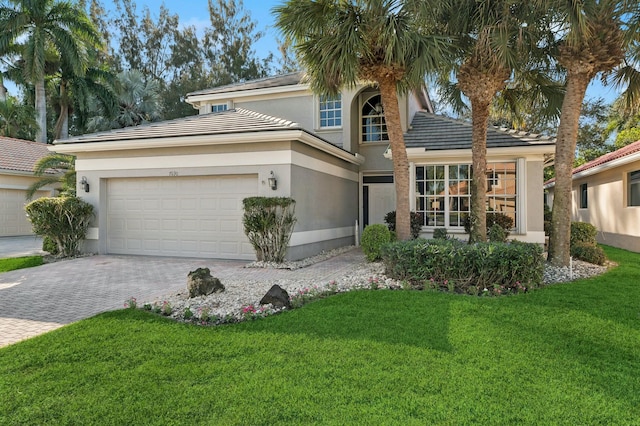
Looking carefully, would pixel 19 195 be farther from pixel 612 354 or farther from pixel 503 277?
pixel 612 354

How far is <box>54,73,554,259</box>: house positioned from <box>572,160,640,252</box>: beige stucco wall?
4156mm

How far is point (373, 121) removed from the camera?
53.4 feet

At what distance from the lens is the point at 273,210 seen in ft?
34.2

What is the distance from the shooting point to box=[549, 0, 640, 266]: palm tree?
802cm

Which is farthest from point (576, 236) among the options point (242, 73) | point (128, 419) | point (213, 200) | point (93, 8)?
point (93, 8)

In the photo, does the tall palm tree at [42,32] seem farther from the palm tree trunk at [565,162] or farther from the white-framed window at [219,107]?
the palm tree trunk at [565,162]

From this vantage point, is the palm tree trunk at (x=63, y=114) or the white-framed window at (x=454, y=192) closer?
the white-framed window at (x=454, y=192)

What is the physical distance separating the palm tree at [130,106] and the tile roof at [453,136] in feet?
69.5

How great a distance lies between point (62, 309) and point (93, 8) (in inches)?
1455

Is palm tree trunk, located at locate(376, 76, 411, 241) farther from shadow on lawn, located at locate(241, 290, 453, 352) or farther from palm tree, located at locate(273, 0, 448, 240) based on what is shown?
shadow on lawn, located at locate(241, 290, 453, 352)

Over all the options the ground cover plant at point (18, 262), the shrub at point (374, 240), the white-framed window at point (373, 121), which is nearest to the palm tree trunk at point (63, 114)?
the ground cover plant at point (18, 262)

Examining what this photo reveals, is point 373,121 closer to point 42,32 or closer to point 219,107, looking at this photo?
point 219,107

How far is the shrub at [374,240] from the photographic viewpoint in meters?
10.4

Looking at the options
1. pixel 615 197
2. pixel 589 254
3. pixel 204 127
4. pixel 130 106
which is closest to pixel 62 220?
pixel 204 127
